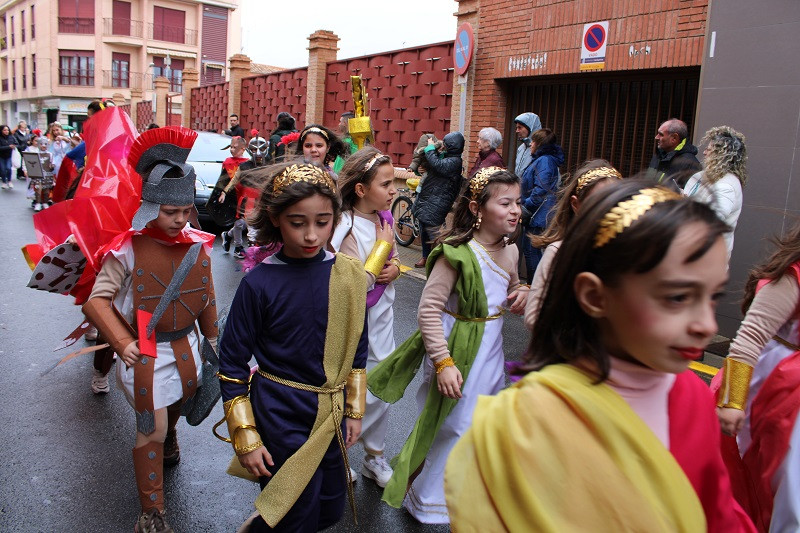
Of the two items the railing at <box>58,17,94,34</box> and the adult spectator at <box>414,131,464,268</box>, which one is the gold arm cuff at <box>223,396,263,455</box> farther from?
the railing at <box>58,17,94,34</box>

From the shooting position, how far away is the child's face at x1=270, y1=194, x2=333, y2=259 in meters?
2.73

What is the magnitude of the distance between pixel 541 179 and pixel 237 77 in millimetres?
16996

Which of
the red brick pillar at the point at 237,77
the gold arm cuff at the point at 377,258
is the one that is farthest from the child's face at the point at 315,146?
the red brick pillar at the point at 237,77

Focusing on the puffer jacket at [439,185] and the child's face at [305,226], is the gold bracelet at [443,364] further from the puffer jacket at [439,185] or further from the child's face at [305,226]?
the puffer jacket at [439,185]

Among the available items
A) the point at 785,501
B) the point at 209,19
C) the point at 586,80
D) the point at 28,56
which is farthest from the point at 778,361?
the point at 28,56

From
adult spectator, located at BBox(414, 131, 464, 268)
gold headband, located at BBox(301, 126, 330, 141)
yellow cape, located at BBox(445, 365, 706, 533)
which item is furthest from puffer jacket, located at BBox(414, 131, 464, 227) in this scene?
yellow cape, located at BBox(445, 365, 706, 533)

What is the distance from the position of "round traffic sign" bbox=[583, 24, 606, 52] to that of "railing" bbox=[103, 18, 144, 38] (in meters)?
49.6

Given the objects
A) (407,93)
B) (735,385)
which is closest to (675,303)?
(735,385)

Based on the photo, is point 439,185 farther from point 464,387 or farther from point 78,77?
point 78,77

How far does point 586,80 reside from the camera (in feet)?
32.9

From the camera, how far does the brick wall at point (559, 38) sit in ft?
27.7

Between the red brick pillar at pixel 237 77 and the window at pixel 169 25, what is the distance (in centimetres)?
3427

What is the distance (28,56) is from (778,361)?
2487 inches

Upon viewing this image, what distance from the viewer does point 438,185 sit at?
9.55 m
